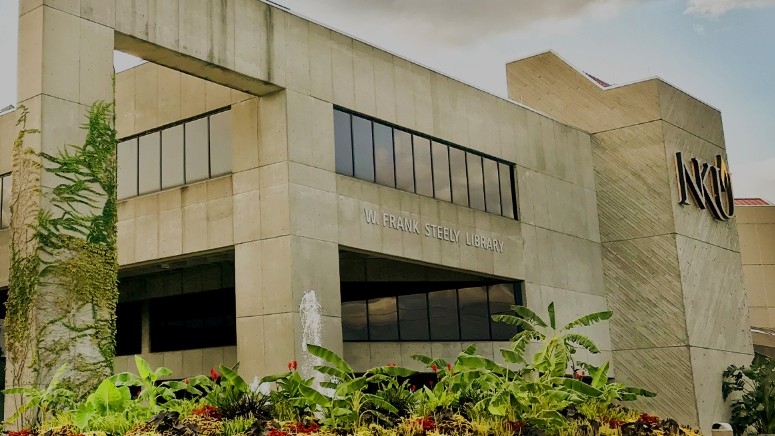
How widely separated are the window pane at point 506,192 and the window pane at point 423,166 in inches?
157

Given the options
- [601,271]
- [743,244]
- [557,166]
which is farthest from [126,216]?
[743,244]

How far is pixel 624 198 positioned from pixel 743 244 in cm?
2451

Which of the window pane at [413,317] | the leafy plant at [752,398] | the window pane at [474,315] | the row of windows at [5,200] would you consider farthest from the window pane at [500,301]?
the row of windows at [5,200]

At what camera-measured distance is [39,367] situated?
20.1 meters

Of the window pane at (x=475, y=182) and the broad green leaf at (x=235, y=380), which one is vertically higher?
the window pane at (x=475, y=182)

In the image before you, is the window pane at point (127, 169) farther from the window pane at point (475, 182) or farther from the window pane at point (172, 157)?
the window pane at point (475, 182)

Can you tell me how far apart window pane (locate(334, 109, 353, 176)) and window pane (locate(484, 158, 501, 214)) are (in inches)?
265

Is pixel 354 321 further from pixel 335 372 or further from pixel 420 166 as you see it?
pixel 335 372

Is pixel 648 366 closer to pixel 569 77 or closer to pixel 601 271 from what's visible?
pixel 601 271

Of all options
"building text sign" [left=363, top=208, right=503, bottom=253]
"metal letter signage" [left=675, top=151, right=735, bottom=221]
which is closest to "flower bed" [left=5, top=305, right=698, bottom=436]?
"building text sign" [left=363, top=208, right=503, bottom=253]

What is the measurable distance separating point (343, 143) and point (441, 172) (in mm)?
4578

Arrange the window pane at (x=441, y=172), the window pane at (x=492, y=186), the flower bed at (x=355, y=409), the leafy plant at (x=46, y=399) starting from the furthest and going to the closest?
the window pane at (x=492, y=186) < the window pane at (x=441, y=172) < the leafy plant at (x=46, y=399) < the flower bed at (x=355, y=409)

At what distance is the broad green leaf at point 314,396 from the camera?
528 inches

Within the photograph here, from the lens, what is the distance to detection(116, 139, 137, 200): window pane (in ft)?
96.3
